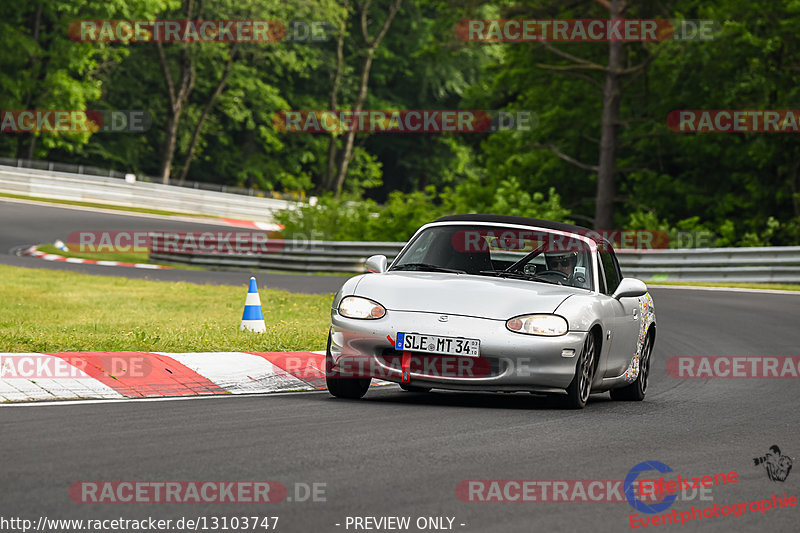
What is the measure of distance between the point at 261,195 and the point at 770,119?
1122 inches

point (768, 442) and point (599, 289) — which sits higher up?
point (599, 289)

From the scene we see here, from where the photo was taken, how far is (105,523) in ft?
16.0

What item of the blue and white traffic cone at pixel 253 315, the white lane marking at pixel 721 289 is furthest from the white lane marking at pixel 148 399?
the white lane marking at pixel 721 289

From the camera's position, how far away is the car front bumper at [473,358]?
8680 mm

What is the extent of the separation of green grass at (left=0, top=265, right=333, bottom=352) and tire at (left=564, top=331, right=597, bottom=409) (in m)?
3.37

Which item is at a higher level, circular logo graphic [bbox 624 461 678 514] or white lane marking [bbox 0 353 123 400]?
circular logo graphic [bbox 624 461 678 514]

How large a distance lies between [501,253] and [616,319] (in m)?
1.09

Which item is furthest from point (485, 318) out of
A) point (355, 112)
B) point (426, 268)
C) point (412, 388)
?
point (355, 112)

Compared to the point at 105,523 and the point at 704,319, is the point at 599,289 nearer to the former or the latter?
the point at 105,523

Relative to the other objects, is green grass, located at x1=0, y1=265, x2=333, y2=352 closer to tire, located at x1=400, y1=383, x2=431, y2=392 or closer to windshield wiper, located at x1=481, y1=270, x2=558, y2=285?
tire, located at x1=400, y1=383, x2=431, y2=392

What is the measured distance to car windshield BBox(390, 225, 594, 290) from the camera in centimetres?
985

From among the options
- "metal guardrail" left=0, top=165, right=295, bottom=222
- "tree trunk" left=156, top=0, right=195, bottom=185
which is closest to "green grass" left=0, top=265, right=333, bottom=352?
"metal guardrail" left=0, top=165, right=295, bottom=222

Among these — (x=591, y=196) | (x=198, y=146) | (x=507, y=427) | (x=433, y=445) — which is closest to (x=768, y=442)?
(x=507, y=427)

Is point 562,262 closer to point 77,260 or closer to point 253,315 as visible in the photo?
point 253,315
